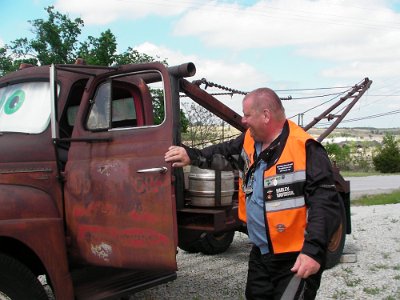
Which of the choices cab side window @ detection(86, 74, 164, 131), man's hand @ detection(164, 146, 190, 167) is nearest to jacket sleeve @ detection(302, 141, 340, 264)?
man's hand @ detection(164, 146, 190, 167)

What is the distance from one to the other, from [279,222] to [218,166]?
1.26 meters

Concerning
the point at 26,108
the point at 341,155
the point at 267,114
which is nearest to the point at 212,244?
the point at 26,108

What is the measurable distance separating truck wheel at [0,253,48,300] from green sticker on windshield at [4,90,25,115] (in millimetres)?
1313

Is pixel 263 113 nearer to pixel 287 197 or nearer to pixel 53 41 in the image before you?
pixel 287 197

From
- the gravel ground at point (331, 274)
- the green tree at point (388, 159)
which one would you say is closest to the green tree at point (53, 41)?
the gravel ground at point (331, 274)

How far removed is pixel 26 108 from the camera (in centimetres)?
409

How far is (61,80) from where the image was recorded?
4266 mm

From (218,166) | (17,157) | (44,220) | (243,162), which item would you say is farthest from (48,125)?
(243,162)

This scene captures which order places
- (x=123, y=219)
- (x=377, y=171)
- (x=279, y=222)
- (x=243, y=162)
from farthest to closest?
(x=377, y=171) < (x=123, y=219) < (x=243, y=162) < (x=279, y=222)

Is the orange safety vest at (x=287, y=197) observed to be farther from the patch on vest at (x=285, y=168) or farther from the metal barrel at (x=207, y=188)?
the metal barrel at (x=207, y=188)

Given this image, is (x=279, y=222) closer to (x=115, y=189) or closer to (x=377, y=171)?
(x=115, y=189)

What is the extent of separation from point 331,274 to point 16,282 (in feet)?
12.1

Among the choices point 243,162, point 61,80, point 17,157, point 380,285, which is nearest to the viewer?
point 243,162

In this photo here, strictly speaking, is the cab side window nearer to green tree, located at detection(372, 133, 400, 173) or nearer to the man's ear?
the man's ear
